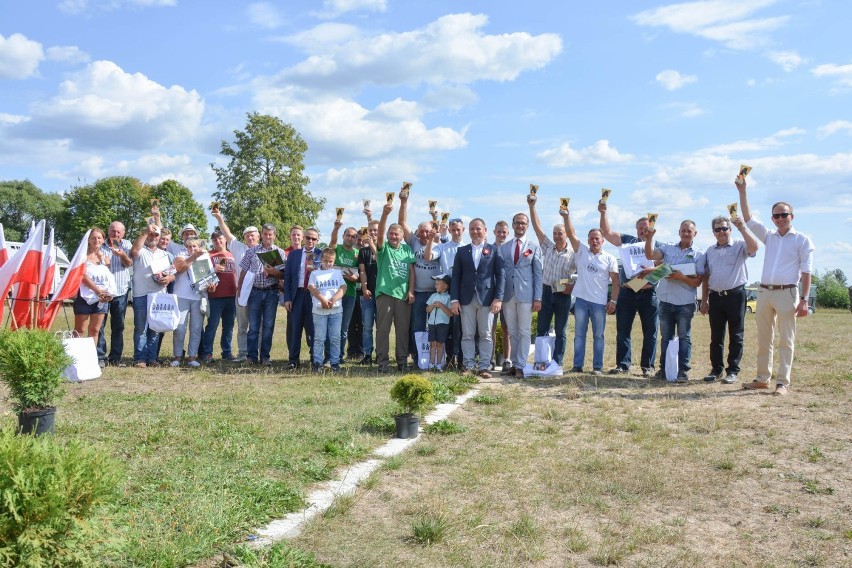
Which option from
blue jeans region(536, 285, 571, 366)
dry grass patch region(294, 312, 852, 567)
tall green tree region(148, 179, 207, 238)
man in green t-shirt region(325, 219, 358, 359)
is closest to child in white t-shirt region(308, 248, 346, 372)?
man in green t-shirt region(325, 219, 358, 359)

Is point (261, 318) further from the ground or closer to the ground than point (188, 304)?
closer to the ground

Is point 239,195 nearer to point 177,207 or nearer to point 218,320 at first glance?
point 177,207

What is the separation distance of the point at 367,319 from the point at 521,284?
102 inches

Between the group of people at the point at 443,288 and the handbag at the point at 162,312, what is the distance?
9.2 inches

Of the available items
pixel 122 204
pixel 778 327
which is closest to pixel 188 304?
pixel 778 327

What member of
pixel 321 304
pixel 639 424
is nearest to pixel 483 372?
pixel 321 304

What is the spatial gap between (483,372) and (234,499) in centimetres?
588

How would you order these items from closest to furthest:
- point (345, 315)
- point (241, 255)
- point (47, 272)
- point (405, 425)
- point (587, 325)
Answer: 1. point (405, 425)
2. point (47, 272)
3. point (587, 325)
4. point (345, 315)
5. point (241, 255)

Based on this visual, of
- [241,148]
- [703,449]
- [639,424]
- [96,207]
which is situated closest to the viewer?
[703,449]

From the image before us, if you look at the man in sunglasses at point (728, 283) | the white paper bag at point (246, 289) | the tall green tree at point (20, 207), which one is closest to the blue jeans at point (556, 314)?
the man in sunglasses at point (728, 283)

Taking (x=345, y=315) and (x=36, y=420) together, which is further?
(x=345, y=315)

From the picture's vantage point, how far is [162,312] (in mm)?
10070

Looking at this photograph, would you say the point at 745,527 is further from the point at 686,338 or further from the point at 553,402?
the point at 686,338

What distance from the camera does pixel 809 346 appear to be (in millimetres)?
15750
